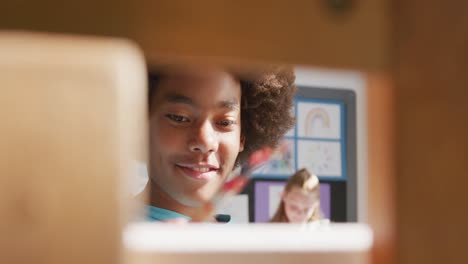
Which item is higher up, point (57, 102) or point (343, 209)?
point (57, 102)

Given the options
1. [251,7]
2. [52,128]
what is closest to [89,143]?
[52,128]

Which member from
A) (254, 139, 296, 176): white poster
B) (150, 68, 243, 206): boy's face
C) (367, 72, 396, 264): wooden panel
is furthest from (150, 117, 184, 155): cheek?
(367, 72, 396, 264): wooden panel

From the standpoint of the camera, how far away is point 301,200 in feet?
2.71

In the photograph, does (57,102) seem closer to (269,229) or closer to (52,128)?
(52,128)

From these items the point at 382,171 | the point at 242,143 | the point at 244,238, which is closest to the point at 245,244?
the point at 244,238

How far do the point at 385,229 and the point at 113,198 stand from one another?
280mm

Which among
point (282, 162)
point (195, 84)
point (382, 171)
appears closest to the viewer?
point (382, 171)

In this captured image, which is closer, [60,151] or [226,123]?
[60,151]

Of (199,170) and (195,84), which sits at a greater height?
(195,84)

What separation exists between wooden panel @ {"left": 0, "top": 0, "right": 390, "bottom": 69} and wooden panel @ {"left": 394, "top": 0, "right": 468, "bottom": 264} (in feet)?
0.10

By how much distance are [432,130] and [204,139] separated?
309mm

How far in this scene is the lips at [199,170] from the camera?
78 centimetres

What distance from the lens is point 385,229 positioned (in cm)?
57

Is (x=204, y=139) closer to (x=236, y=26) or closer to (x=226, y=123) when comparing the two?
(x=226, y=123)
